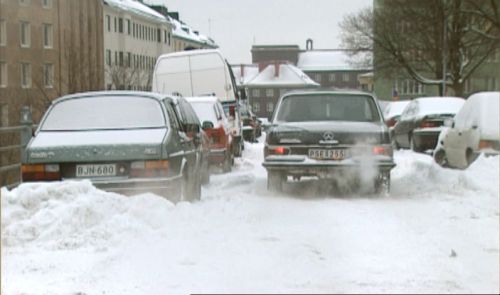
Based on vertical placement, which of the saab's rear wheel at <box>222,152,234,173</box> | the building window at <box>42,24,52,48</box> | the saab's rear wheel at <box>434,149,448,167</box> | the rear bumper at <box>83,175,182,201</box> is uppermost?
the building window at <box>42,24,52,48</box>

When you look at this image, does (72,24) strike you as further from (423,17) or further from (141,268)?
(423,17)

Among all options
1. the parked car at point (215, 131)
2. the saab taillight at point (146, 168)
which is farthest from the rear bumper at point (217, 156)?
the saab taillight at point (146, 168)

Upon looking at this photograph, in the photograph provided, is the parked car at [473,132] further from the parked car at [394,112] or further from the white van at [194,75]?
the parked car at [394,112]

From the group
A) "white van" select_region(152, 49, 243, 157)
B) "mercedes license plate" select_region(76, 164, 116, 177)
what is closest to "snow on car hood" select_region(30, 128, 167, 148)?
"mercedes license plate" select_region(76, 164, 116, 177)

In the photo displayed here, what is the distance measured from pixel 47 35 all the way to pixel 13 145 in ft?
12.0

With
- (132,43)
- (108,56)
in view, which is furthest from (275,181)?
(132,43)

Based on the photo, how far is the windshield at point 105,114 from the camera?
309 inches

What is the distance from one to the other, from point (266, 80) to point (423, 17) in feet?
155

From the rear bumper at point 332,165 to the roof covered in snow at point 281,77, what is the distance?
67806mm

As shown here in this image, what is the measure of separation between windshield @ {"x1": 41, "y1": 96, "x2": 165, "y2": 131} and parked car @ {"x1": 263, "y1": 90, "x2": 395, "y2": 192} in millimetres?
1955

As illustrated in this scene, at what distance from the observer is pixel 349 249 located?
5469mm

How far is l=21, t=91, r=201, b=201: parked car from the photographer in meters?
7.37

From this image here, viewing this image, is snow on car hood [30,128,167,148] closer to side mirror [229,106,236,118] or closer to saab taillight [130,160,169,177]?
saab taillight [130,160,169,177]

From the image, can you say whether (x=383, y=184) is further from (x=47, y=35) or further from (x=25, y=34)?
(x=25, y=34)
